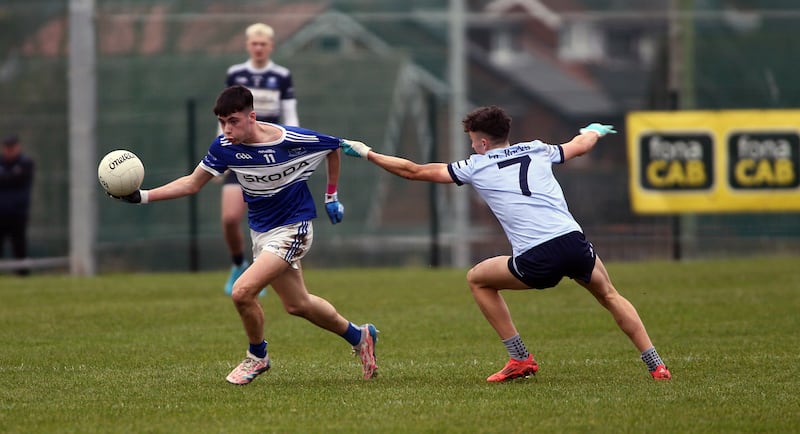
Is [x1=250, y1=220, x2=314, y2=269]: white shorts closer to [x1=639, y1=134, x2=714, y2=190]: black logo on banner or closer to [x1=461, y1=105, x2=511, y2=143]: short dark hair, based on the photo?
[x1=461, y1=105, x2=511, y2=143]: short dark hair

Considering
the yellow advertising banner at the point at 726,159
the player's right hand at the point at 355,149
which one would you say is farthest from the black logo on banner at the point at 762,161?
the player's right hand at the point at 355,149

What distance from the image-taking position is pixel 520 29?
133ft

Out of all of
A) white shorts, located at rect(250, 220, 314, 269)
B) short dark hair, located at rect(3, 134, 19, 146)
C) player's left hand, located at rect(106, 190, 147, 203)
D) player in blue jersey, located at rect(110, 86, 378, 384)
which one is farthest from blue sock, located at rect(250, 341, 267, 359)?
short dark hair, located at rect(3, 134, 19, 146)

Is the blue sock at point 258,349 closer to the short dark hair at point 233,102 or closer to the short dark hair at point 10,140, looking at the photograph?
the short dark hair at point 233,102

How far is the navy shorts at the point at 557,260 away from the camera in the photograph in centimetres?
756

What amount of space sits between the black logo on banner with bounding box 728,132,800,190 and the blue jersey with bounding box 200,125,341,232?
32.6 feet

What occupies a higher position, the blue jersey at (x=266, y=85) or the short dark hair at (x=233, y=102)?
the blue jersey at (x=266, y=85)

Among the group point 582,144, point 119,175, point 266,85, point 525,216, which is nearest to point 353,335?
point 525,216

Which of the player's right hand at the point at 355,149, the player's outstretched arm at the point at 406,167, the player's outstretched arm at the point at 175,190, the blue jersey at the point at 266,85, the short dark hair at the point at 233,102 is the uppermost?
the blue jersey at the point at 266,85

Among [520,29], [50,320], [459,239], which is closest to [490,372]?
[50,320]

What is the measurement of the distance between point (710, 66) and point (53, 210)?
9.40m

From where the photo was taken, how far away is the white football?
7859 millimetres

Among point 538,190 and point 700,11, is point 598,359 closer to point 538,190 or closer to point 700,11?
point 538,190

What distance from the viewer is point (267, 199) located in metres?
8.06
